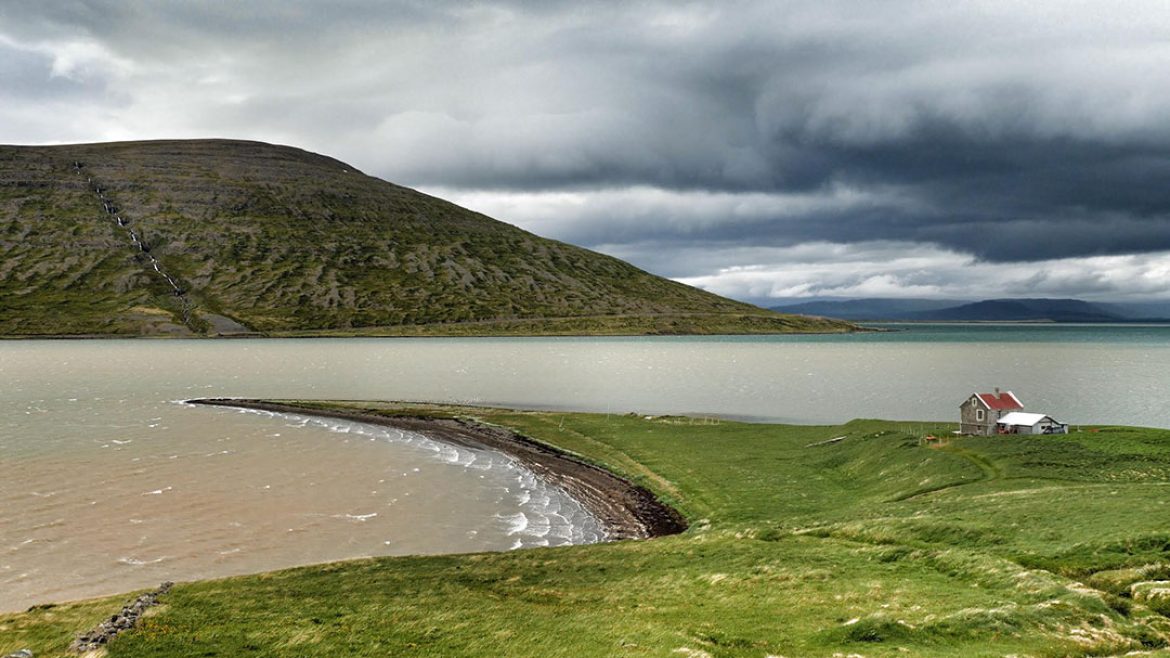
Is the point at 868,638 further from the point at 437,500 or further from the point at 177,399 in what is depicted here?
the point at 177,399

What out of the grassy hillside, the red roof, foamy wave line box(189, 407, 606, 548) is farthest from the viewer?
the red roof

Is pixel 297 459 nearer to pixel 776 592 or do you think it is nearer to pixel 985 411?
pixel 776 592

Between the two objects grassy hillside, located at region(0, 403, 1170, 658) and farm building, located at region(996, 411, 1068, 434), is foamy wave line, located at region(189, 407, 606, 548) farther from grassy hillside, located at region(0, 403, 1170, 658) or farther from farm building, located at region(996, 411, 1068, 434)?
farm building, located at region(996, 411, 1068, 434)

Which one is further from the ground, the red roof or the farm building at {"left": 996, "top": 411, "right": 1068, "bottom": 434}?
the red roof

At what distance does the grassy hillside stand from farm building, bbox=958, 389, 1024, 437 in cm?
1702

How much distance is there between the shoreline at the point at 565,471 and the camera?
48.1m

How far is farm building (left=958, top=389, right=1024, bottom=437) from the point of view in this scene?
65.9 metres

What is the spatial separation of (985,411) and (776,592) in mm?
49154

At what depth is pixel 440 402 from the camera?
118000 mm

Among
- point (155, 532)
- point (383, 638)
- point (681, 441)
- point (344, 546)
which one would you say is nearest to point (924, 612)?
point (383, 638)

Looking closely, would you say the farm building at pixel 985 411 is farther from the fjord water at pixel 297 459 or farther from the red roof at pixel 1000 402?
the fjord water at pixel 297 459

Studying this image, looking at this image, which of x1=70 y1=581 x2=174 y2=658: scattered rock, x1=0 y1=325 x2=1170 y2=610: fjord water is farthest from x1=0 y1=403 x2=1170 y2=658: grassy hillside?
x1=0 y1=325 x2=1170 y2=610: fjord water

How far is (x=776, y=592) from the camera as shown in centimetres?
2773

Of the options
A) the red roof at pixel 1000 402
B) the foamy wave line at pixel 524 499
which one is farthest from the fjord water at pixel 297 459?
the red roof at pixel 1000 402
